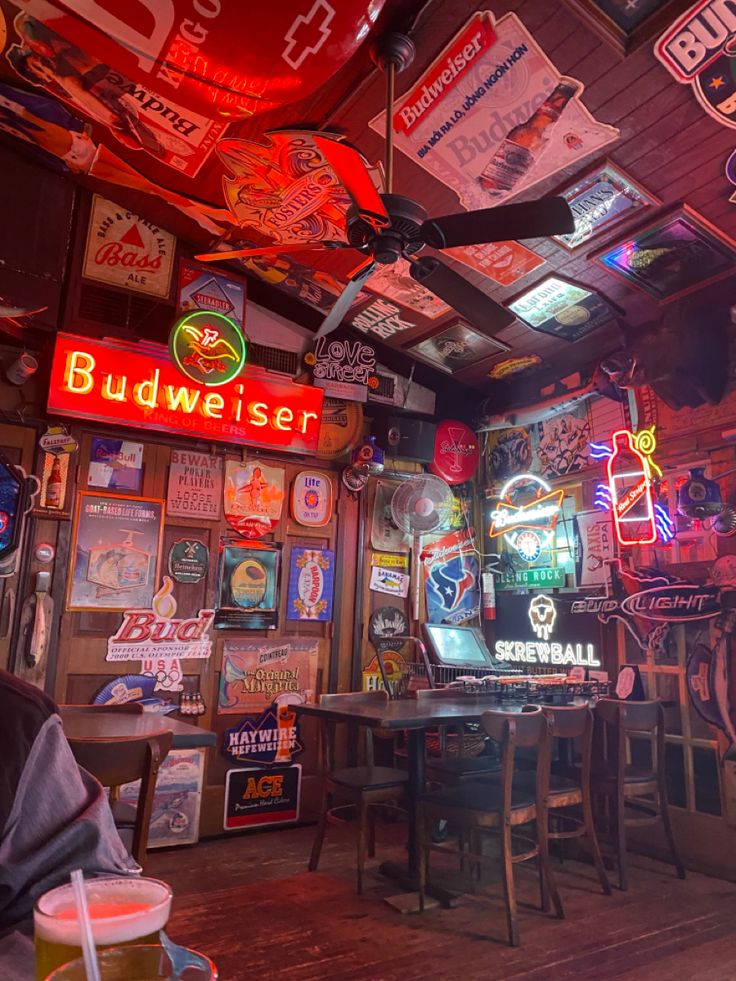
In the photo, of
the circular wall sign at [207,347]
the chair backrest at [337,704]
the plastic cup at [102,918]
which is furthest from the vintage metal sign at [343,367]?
the plastic cup at [102,918]

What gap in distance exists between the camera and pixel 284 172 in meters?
4.07

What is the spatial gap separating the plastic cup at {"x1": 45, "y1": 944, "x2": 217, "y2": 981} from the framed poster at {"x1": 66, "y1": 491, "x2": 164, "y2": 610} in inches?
170

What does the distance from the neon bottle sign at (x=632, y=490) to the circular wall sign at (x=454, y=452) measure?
1356 mm

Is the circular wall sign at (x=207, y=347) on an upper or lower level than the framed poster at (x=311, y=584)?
upper

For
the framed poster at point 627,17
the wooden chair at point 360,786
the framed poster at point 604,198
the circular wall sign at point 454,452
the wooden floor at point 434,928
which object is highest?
the framed poster at point 627,17

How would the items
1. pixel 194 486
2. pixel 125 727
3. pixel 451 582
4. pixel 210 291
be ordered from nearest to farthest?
pixel 125 727, pixel 194 486, pixel 210 291, pixel 451 582

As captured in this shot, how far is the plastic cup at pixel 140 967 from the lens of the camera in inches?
24.0

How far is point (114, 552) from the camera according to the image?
15.6 ft

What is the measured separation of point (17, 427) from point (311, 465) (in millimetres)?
2160

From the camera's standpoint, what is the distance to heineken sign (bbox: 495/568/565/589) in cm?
549

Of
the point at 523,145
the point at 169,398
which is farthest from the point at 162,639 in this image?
the point at 523,145

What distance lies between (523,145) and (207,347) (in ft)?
7.98

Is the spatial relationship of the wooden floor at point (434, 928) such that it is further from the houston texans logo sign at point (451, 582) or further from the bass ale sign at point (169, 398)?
the bass ale sign at point (169, 398)

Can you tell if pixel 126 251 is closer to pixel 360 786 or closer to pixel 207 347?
pixel 207 347
